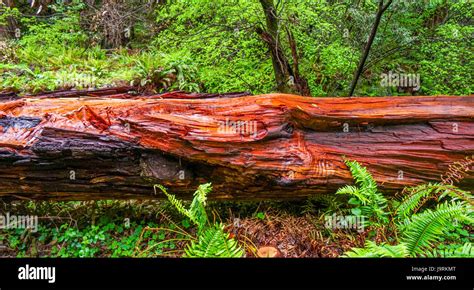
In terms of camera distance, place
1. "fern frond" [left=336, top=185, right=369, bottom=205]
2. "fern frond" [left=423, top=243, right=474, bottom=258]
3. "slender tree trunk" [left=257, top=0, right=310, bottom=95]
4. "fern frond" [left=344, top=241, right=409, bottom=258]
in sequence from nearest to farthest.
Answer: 1. "fern frond" [left=344, top=241, right=409, bottom=258]
2. "fern frond" [left=423, top=243, right=474, bottom=258]
3. "fern frond" [left=336, top=185, right=369, bottom=205]
4. "slender tree trunk" [left=257, top=0, right=310, bottom=95]

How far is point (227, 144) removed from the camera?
329cm

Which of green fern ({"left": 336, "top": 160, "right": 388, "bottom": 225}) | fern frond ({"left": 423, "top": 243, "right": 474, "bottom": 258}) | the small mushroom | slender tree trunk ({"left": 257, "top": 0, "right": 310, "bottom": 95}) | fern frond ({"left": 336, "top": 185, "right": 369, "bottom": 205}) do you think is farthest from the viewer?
slender tree trunk ({"left": 257, "top": 0, "right": 310, "bottom": 95})

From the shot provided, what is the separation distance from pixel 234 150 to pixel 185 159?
0.55 m

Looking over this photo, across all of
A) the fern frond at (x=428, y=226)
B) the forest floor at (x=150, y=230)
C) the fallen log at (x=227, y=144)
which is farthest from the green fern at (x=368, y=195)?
the fern frond at (x=428, y=226)

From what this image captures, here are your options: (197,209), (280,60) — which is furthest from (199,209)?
(280,60)

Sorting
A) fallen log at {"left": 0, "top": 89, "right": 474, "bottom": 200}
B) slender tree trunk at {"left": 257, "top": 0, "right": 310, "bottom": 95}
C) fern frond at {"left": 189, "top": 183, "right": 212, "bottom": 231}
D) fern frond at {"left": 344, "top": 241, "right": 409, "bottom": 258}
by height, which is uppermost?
slender tree trunk at {"left": 257, "top": 0, "right": 310, "bottom": 95}

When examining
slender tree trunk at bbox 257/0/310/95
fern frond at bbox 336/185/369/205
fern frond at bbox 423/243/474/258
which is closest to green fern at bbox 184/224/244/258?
fern frond at bbox 336/185/369/205

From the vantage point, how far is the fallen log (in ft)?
10.7

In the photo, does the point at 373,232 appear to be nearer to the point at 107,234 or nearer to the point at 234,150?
the point at 234,150

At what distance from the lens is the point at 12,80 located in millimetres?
7445

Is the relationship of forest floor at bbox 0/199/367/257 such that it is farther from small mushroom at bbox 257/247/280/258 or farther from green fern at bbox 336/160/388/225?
green fern at bbox 336/160/388/225

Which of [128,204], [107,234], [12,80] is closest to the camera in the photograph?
[107,234]

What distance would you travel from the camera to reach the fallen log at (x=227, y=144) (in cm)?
326
